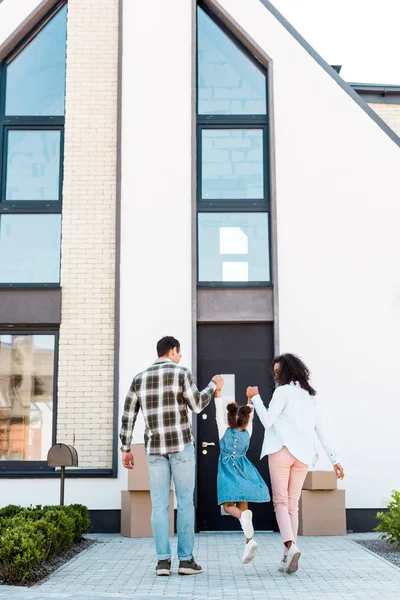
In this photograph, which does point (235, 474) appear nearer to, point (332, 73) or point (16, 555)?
point (16, 555)

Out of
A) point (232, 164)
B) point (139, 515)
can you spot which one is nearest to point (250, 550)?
point (139, 515)

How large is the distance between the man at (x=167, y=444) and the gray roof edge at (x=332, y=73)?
243 inches

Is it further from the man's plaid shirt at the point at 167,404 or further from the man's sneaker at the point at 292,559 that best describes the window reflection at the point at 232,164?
the man's sneaker at the point at 292,559

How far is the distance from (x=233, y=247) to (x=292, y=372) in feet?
15.4

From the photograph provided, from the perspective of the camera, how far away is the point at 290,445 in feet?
23.9

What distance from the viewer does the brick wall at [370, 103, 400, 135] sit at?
47.5 feet

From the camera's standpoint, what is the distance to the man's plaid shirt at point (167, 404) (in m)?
7.18

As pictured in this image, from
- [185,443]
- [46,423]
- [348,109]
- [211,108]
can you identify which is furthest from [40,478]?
[348,109]

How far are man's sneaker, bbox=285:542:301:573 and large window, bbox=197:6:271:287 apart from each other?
5.26m

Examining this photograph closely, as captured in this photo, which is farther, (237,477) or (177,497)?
(237,477)

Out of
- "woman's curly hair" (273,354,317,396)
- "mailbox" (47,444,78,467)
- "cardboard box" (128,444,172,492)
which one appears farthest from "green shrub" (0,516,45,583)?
"cardboard box" (128,444,172,492)

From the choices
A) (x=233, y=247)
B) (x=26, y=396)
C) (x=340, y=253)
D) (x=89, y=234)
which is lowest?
(x=26, y=396)

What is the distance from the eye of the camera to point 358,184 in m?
12.0

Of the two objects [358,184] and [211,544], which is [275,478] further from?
[358,184]
